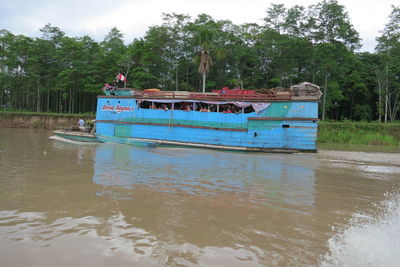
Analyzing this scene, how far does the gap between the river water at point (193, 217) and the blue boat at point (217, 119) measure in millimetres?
6039

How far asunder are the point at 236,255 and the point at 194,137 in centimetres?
1355

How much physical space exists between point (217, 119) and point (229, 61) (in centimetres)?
2084

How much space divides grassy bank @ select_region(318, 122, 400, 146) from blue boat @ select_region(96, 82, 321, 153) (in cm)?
1028

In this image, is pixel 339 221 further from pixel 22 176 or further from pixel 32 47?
pixel 32 47

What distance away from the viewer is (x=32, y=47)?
3950 cm

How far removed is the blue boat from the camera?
1543 cm

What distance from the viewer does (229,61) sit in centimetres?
3588

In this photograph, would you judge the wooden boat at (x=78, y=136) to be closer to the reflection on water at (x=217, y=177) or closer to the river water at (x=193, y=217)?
the reflection on water at (x=217, y=177)

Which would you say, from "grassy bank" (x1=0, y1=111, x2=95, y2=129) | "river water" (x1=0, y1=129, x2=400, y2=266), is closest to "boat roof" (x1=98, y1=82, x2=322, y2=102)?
"river water" (x1=0, y1=129, x2=400, y2=266)

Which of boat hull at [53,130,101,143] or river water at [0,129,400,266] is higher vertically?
boat hull at [53,130,101,143]

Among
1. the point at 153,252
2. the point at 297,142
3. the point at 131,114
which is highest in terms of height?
the point at 131,114

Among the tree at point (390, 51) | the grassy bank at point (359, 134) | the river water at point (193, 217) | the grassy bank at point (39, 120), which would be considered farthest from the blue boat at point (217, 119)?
the tree at point (390, 51)

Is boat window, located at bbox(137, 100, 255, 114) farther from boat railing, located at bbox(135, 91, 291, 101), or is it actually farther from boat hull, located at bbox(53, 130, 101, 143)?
boat hull, located at bbox(53, 130, 101, 143)

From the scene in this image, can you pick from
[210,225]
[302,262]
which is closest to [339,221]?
[302,262]
